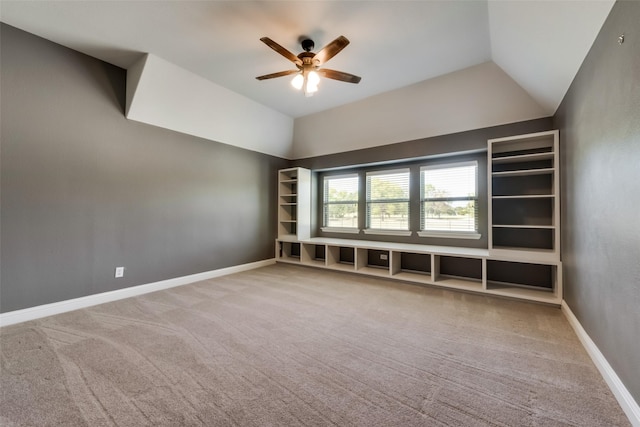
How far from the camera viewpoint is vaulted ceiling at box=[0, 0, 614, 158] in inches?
81.6

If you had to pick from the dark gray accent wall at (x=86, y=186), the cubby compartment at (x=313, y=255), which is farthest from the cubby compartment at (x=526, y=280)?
the dark gray accent wall at (x=86, y=186)

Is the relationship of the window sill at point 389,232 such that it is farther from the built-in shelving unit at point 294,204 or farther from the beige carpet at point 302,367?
the beige carpet at point 302,367

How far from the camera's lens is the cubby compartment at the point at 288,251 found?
5393 mm

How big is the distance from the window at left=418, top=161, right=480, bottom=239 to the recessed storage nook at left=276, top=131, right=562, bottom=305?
0.34 m

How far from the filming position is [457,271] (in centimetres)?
389

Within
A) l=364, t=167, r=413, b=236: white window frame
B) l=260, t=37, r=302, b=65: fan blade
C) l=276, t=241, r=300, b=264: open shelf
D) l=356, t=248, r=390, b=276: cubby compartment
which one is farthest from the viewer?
l=276, t=241, r=300, b=264: open shelf

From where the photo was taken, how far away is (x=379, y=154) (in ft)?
14.6

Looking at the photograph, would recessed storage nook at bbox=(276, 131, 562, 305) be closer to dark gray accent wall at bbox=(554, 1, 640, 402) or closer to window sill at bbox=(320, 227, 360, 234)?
dark gray accent wall at bbox=(554, 1, 640, 402)

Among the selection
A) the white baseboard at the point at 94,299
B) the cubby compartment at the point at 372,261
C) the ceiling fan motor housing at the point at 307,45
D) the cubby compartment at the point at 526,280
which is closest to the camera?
the white baseboard at the point at 94,299

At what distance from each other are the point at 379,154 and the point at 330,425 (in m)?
3.96

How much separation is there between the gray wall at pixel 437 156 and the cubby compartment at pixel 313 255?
83 cm

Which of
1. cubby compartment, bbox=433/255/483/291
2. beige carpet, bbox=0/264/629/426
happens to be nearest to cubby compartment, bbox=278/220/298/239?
beige carpet, bbox=0/264/629/426

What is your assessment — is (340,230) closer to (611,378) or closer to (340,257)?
(340,257)

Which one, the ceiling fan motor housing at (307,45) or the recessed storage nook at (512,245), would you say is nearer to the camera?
the ceiling fan motor housing at (307,45)
